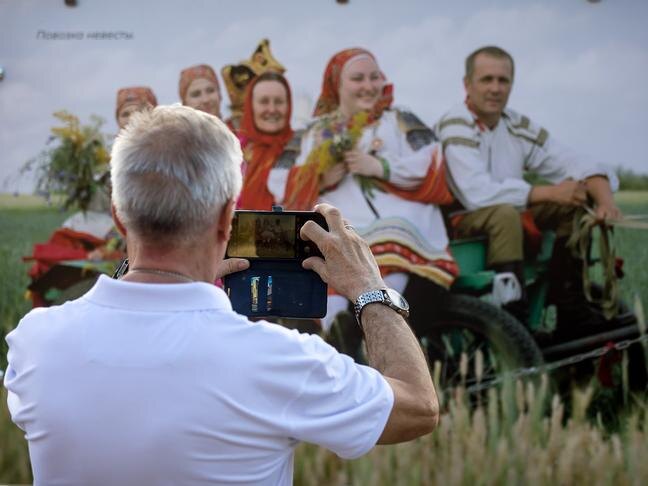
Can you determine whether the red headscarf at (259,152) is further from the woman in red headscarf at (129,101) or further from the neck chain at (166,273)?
the neck chain at (166,273)

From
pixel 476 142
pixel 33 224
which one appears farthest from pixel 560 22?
pixel 33 224

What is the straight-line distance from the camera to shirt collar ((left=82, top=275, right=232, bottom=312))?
3.73 ft

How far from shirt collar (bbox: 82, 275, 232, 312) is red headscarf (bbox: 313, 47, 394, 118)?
7.43 feet

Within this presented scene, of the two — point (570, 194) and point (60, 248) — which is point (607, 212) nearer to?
point (570, 194)

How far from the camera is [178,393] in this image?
3.54ft

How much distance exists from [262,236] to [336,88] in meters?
1.92

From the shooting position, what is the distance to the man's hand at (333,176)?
10.9ft

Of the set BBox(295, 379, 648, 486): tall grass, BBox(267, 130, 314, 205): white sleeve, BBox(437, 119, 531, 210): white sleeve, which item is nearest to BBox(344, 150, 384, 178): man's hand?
BBox(267, 130, 314, 205): white sleeve

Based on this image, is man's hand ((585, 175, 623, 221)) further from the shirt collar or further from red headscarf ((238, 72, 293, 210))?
the shirt collar

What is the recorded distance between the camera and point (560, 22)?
333 cm

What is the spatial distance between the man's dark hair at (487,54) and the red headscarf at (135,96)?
132 centimetres

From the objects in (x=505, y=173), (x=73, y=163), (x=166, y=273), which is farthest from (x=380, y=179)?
(x=166, y=273)

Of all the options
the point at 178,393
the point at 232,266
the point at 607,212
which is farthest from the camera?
the point at 607,212

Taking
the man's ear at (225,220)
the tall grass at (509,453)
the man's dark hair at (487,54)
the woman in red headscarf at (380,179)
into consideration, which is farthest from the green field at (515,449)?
the man's ear at (225,220)
